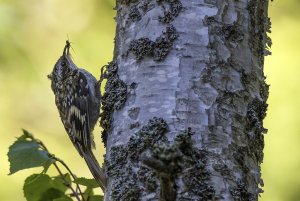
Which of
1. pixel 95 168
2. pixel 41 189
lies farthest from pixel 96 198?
pixel 95 168

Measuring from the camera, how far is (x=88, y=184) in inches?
93.3

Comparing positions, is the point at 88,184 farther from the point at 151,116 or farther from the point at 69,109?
the point at 69,109

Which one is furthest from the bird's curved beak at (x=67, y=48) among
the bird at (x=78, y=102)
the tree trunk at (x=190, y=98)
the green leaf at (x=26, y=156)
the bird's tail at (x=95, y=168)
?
the green leaf at (x=26, y=156)

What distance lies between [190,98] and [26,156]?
525mm

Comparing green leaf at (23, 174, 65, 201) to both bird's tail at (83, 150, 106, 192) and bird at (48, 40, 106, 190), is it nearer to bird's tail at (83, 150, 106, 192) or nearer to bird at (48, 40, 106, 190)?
bird's tail at (83, 150, 106, 192)

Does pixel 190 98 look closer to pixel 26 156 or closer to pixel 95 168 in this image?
pixel 26 156

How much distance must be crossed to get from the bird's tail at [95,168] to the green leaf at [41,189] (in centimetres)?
13

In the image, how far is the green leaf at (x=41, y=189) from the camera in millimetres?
2344

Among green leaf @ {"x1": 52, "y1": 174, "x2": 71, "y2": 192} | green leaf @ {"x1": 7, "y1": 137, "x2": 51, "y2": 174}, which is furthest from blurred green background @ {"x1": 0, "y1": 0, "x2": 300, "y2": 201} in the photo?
green leaf @ {"x1": 7, "y1": 137, "x2": 51, "y2": 174}

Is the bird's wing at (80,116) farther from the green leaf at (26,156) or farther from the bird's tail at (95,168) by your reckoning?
the green leaf at (26,156)

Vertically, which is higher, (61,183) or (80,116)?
(80,116)

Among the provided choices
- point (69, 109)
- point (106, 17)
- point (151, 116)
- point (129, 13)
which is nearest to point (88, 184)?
point (151, 116)

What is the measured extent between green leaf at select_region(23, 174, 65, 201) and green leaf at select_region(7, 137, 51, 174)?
62mm

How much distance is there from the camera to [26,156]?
7.57 feet
